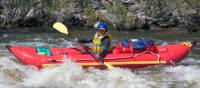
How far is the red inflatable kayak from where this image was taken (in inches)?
380

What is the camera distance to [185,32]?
1767 cm

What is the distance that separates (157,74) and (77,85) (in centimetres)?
188

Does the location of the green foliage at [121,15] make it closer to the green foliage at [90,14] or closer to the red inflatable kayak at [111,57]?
the green foliage at [90,14]

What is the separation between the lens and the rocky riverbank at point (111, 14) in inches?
706

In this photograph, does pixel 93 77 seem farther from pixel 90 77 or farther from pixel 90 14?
pixel 90 14

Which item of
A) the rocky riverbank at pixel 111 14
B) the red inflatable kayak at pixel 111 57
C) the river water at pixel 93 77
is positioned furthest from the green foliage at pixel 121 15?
the red inflatable kayak at pixel 111 57

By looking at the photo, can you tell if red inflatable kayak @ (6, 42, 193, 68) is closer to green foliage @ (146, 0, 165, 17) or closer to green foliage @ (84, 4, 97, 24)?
green foliage @ (84, 4, 97, 24)

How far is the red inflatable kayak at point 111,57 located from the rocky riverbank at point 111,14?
7.42 meters

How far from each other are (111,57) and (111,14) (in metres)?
8.61

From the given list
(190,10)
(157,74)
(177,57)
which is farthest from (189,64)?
(190,10)

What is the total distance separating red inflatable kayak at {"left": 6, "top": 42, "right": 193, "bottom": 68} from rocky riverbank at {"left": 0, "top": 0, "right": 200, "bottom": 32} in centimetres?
742

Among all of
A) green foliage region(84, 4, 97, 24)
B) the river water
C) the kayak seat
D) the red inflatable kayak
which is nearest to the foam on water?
the river water

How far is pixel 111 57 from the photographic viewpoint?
990 cm

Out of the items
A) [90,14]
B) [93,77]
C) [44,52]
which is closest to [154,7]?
[90,14]
